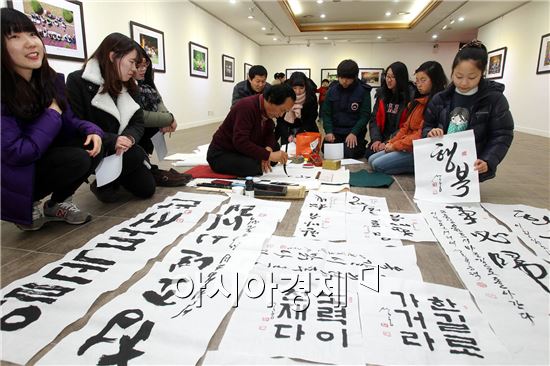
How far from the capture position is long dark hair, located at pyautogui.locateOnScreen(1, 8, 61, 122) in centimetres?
122

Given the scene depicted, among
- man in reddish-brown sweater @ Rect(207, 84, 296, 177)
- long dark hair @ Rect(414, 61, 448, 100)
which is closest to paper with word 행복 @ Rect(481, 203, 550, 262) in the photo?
long dark hair @ Rect(414, 61, 448, 100)

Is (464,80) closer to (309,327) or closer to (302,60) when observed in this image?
(309,327)

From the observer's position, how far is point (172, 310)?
3.08ft

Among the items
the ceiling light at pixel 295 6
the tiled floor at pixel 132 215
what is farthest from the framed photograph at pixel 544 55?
the ceiling light at pixel 295 6

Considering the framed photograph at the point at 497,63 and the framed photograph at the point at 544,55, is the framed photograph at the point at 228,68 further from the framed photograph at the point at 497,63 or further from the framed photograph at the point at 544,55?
the framed photograph at the point at 544,55

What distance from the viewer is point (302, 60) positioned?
10898mm

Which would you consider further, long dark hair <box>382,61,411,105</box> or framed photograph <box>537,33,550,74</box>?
framed photograph <box>537,33,550,74</box>

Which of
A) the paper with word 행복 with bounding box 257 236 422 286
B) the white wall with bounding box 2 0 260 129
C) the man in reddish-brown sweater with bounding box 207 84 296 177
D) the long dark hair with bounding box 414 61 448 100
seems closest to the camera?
the paper with word 행복 with bounding box 257 236 422 286

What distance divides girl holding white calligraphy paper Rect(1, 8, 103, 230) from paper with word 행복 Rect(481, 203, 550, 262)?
1.81m

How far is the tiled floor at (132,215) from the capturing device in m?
1.16

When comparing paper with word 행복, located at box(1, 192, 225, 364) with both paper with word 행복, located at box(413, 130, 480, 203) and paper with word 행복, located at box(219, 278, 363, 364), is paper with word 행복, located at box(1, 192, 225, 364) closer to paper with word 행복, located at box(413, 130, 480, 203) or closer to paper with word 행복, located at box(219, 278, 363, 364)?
paper with word 행복, located at box(219, 278, 363, 364)

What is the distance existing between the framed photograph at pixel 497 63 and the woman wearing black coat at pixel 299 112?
17.9 feet

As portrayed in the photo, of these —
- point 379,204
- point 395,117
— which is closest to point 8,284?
point 379,204

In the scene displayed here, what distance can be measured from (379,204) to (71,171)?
56.4 inches
